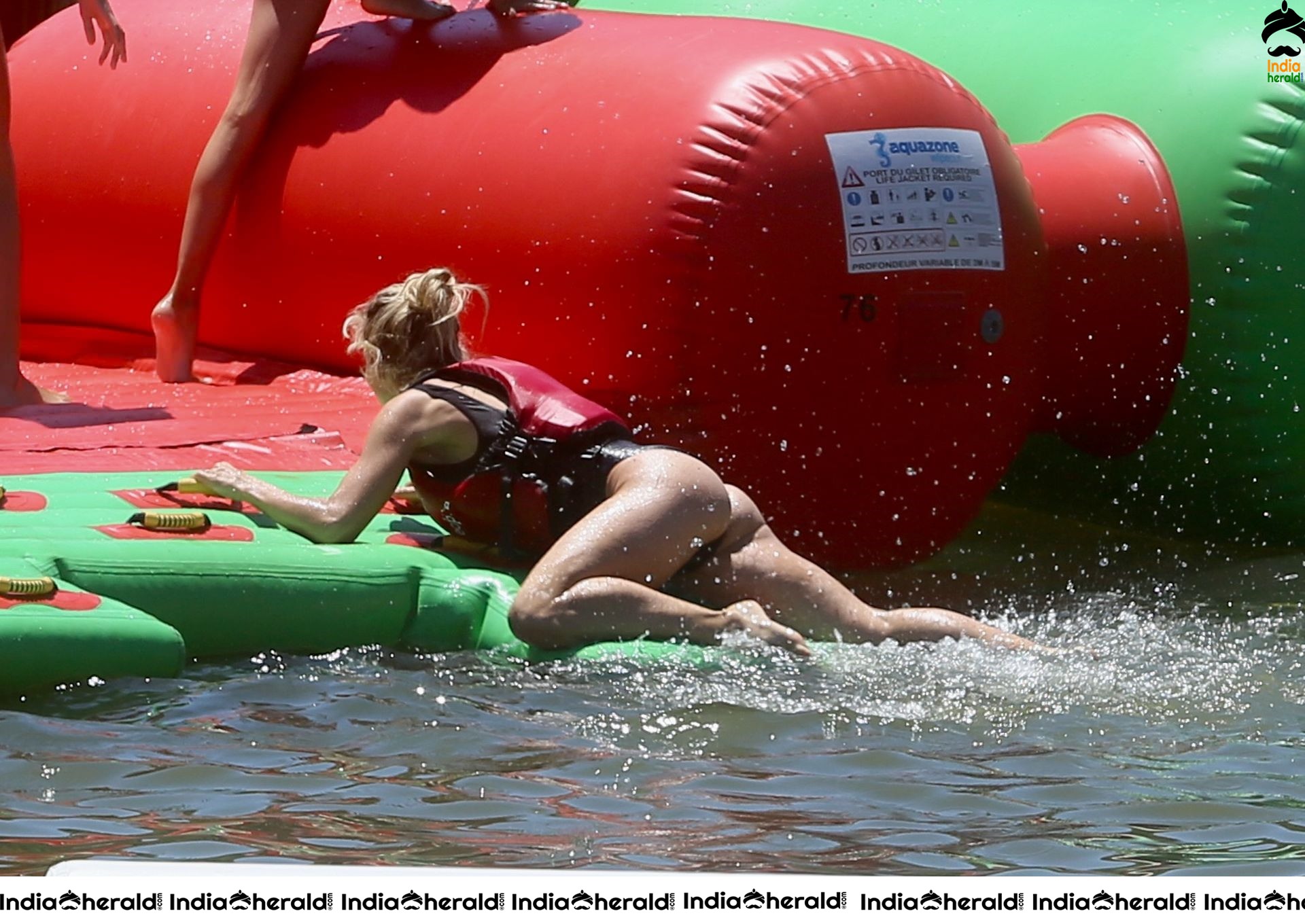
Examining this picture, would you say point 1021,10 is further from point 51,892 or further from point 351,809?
point 51,892

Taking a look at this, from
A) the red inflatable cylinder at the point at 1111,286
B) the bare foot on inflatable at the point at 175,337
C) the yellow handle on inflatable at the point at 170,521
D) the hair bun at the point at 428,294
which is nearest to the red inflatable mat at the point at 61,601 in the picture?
the yellow handle on inflatable at the point at 170,521

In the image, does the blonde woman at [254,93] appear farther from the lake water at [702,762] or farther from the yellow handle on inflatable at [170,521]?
the lake water at [702,762]

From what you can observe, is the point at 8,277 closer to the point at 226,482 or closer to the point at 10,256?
Answer: the point at 10,256

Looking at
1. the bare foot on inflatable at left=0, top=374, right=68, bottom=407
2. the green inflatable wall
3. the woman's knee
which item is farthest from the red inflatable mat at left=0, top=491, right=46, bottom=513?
the green inflatable wall

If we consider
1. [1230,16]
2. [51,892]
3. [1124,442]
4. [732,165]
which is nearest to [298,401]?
[732,165]

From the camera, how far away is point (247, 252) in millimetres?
5109

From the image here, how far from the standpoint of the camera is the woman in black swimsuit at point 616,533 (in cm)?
358

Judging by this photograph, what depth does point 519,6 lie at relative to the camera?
16.5 ft

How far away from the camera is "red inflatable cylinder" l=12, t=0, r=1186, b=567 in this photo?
4.18 m

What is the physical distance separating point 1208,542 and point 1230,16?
1372mm

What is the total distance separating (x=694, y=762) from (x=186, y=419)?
2.07 m

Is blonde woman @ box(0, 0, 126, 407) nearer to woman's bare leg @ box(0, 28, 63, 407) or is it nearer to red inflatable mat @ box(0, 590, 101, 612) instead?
woman's bare leg @ box(0, 28, 63, 407)

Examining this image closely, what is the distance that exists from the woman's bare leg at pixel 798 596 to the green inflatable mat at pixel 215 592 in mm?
291

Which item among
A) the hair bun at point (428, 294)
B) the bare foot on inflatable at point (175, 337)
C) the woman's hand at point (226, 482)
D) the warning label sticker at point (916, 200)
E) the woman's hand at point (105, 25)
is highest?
the woman's hand at point (105, 25)
